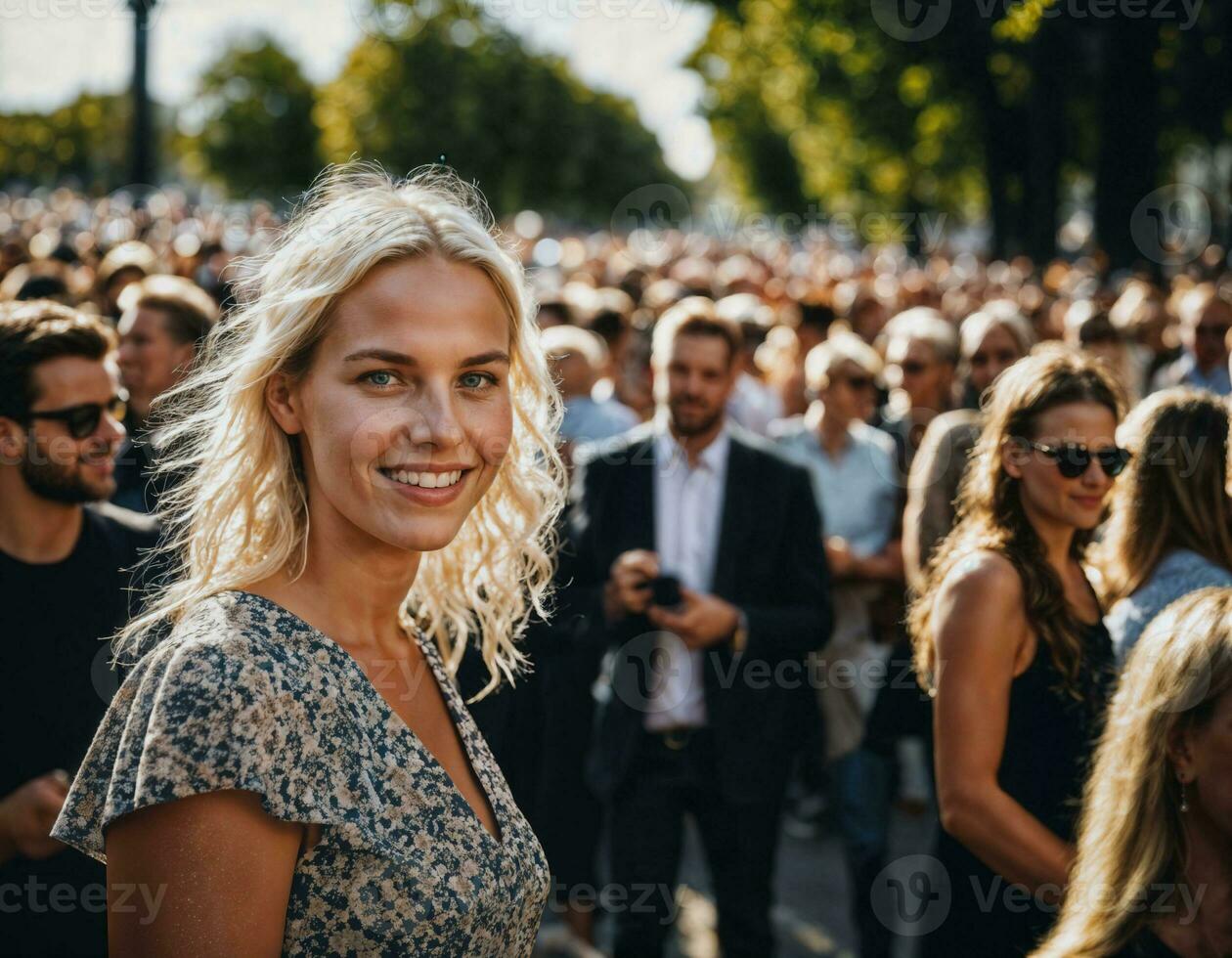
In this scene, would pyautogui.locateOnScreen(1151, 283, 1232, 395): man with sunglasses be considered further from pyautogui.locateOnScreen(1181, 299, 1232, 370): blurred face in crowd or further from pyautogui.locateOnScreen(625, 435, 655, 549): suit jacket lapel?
pyautogui.locateOnScreen(625, 435, 655, 549): suit jacket lapel

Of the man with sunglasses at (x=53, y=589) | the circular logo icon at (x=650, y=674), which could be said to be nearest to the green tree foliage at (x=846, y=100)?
the circular logo icon at (x=650, y=674)

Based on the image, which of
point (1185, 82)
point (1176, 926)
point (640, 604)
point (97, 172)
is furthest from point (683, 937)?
point (97, 172)

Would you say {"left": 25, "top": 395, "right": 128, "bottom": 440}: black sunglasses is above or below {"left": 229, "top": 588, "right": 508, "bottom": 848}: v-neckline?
above

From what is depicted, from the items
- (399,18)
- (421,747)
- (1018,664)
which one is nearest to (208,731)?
(421,747)

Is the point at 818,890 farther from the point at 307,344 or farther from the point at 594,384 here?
the point at 307,344

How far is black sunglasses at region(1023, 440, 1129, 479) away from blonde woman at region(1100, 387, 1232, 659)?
207 millimetres

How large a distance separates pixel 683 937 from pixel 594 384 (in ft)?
9.35

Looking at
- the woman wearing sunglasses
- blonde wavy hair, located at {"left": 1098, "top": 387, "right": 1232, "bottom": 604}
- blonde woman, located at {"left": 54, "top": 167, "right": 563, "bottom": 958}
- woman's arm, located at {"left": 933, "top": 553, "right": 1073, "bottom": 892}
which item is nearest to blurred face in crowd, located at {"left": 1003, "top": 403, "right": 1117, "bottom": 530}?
the woman wearing sunglasses

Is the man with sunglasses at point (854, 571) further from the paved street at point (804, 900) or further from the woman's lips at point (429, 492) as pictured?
the woman's lips at point (429, 492)

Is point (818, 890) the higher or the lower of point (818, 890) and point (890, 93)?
the lower

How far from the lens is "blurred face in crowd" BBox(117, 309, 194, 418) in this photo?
5258mm

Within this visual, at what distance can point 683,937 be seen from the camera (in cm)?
534

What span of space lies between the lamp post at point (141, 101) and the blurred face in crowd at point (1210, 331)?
9.25 m

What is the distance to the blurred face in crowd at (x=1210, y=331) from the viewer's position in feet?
22.8
